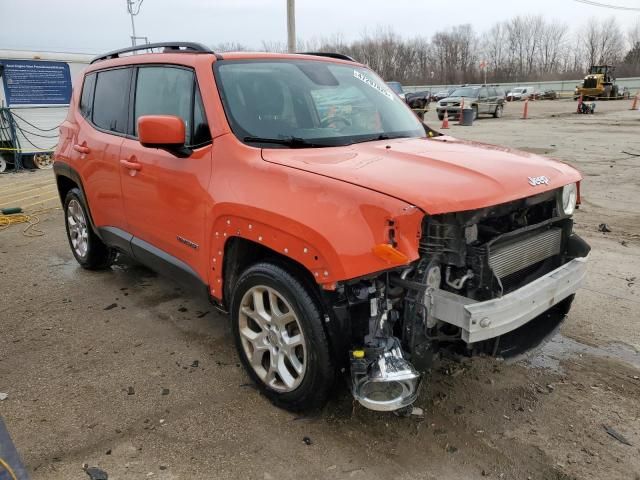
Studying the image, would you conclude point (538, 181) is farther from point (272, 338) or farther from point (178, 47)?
point (178, 47)

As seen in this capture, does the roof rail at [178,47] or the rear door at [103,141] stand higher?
the roof rail at [178,47]

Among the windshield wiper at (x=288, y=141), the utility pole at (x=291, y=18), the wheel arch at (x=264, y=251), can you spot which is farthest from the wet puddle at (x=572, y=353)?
the utility pole at (x=291, y=18)

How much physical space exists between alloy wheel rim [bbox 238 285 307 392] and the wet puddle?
1.62m

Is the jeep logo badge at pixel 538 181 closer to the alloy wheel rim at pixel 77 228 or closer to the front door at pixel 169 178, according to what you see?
the front door at pixel 169 178

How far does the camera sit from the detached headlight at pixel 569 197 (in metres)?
2.98

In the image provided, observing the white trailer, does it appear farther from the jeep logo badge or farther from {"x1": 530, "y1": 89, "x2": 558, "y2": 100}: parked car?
{"x1": 530, "y1": 89, "x2": 558, "y2": 100}: parked car

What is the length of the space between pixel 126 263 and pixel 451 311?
4230 mm

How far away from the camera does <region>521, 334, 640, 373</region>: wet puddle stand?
341 cm

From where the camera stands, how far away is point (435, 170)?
258cm

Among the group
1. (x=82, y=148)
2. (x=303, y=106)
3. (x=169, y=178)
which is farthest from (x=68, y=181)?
(x=303, y=106)

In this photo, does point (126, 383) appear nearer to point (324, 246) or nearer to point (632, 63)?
point (324, 246)

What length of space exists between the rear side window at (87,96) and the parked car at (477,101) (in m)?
22.7

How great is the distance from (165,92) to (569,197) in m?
2.72

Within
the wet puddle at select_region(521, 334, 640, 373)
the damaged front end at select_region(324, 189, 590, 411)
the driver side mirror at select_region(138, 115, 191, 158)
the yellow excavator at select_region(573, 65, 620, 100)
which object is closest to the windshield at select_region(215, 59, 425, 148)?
the driver side mirror at select_region(138, 115, 191, 158)
